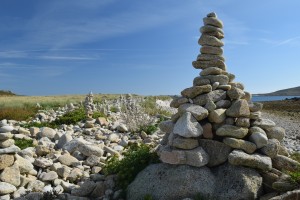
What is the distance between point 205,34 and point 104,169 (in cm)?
401

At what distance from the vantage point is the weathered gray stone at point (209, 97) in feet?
27.5

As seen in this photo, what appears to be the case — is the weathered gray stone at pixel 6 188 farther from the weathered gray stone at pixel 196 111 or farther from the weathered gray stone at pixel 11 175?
the weathered gray stone at pixel 196 111

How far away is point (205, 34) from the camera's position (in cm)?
908

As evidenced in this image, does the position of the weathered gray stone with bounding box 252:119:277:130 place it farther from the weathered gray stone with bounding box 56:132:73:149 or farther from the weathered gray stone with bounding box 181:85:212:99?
the weathered gray stone with bounding box 56:132:73:149

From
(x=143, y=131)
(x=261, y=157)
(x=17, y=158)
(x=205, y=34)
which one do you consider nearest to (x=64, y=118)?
(x=143, y=131)

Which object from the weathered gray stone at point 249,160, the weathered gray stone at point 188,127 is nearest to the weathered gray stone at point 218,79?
the weathered gray stone at point 188,127

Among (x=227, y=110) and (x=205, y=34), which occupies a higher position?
(x=205, y=34)

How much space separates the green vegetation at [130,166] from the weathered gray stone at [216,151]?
1.27 metres

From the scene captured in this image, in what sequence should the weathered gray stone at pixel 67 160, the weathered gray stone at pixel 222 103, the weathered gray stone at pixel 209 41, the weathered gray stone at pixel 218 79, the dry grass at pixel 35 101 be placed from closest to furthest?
1. the weathered gray stone at pixel 222 103
2. the weathered gray stone at pixel 218 79
3. the weathered gray stone at pixel 209 41
4. the weathered gray stone at pixel 67 160
5. the dry grass at pixel 35 101

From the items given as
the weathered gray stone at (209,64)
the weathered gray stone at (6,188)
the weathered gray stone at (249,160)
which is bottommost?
the weathered gray stone at (6,188)

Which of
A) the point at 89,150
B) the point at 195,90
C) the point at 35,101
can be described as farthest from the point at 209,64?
the point at 35,101

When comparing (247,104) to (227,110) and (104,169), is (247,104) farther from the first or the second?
(104,169)

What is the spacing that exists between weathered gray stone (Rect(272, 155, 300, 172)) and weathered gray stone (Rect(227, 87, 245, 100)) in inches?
58.8

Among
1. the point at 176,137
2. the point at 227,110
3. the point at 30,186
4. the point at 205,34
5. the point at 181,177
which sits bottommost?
the point at 30,186
